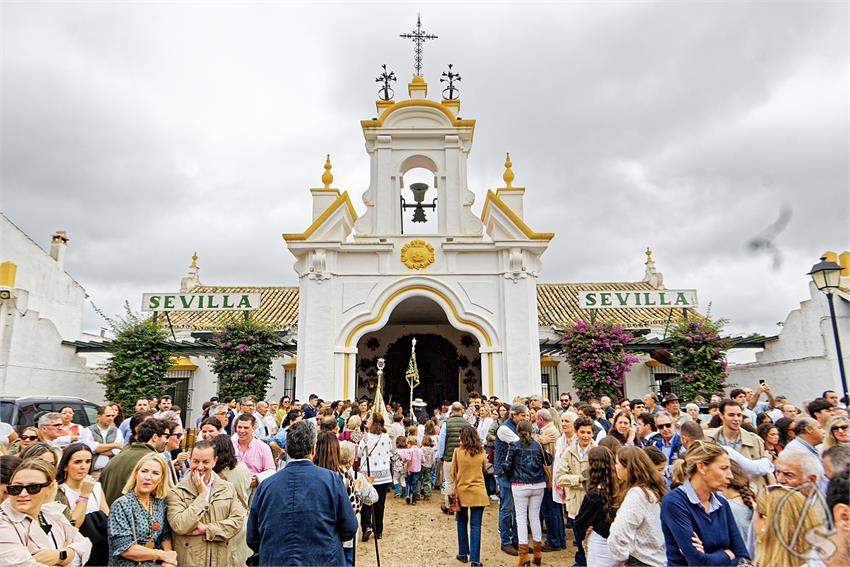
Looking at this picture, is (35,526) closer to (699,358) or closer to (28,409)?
(28,409)

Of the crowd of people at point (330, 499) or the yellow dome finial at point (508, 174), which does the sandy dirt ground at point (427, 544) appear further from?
the yellow dome finial at point (508, 174)

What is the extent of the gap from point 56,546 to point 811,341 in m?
16.9

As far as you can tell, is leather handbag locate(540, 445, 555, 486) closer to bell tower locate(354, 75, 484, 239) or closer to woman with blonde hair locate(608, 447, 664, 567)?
woman with blonde hair locate(608, 447, 664, 567)

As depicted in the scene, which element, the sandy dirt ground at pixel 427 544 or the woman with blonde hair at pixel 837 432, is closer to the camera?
the woman with blonde hair at pixel 837 432

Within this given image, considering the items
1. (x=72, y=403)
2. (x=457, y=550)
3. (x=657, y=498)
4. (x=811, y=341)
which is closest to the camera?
(x=657, y=498)

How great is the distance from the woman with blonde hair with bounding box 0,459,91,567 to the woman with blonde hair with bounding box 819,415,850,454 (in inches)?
237

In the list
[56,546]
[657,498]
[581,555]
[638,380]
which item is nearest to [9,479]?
[56,546]

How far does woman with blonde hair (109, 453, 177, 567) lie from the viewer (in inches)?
132

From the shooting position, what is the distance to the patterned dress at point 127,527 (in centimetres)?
334

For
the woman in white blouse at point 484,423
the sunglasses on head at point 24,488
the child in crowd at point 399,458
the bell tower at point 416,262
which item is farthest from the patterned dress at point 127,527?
the bell tower at point 416,262

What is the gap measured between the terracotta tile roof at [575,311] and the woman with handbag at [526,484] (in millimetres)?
12431

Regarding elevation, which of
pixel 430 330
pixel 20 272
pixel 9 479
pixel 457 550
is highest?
pixel 20 272

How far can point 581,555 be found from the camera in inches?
224

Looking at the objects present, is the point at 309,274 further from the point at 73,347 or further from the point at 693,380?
the point at 693,380
